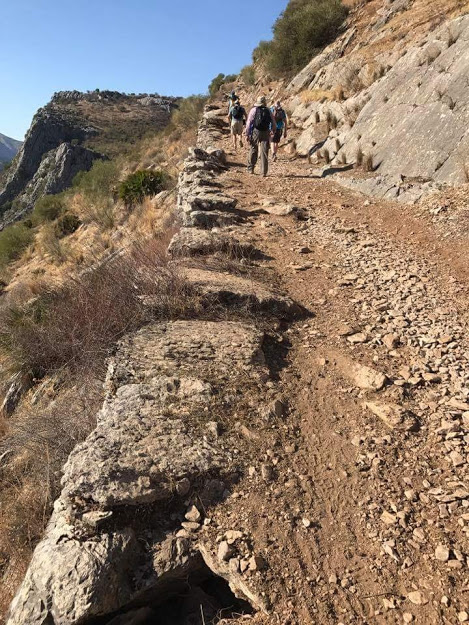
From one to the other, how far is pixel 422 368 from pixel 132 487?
248 centimetres

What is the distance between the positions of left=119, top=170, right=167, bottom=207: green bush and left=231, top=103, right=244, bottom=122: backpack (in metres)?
3.61

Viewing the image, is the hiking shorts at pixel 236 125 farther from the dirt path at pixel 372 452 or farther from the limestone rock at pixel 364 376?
the limestone rock at pixel 364 376

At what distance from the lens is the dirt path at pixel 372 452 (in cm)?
205

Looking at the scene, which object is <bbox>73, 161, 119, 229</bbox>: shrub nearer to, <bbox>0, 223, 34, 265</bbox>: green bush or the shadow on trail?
<bbox>0, 223, 34, 265</bbox>: green bush

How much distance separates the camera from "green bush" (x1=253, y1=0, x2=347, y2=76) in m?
18.7

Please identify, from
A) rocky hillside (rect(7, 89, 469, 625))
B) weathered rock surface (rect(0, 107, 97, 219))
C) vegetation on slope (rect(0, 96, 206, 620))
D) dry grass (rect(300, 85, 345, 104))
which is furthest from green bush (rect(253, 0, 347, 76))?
weathered rock surface (rect(0, 107, 97, 219))

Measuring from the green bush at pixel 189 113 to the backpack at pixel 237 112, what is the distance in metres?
15.5

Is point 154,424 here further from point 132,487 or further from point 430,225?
point 430,225

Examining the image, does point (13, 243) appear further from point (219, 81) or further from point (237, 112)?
point (219, 81)

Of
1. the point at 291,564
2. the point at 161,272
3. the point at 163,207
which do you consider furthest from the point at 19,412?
the point at 163,207

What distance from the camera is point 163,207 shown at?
12.3 meters

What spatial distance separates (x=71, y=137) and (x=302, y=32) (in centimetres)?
5753

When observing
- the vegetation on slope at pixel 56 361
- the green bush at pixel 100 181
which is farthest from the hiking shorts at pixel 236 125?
the green bush at pixel 100 181

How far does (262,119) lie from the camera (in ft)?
30.2
